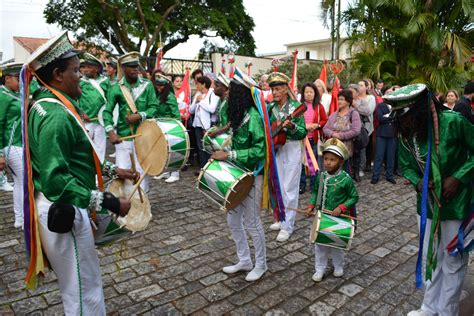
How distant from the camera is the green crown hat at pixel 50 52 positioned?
7.61ft

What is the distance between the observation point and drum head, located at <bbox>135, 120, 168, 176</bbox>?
438 cm

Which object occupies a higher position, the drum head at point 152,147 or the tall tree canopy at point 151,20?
the tall tree canopy at point 151,20

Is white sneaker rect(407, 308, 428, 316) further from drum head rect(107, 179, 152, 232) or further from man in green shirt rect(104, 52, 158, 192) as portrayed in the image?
man in green shirt rect(104, 52, 158, 192)

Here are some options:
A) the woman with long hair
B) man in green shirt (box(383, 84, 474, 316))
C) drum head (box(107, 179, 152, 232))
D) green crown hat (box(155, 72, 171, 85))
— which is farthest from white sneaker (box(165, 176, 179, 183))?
man in green shirt (box(383, 84, 474, 316))

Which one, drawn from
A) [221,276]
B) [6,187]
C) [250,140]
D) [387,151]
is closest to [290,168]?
[250,140]

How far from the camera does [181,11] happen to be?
94.4ft

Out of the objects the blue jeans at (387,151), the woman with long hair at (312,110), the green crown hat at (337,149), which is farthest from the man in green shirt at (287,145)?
the blue jeans at (387,151)

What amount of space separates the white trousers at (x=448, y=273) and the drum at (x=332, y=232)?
0.72 m

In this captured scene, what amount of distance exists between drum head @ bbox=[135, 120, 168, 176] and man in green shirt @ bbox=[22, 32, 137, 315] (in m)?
1.78

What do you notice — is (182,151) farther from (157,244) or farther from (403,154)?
(403,154)

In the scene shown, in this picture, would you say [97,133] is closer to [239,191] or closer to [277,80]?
[277,80]

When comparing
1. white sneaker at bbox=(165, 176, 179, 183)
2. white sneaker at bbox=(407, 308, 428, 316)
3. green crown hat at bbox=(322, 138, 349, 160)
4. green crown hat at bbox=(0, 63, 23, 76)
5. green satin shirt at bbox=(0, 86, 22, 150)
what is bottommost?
white sneaker at bbox=(165, 176, 179, 183)

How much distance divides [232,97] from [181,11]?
1065 inches

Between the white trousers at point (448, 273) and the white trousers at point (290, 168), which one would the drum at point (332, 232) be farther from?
the white trousers at point (290, 168)
